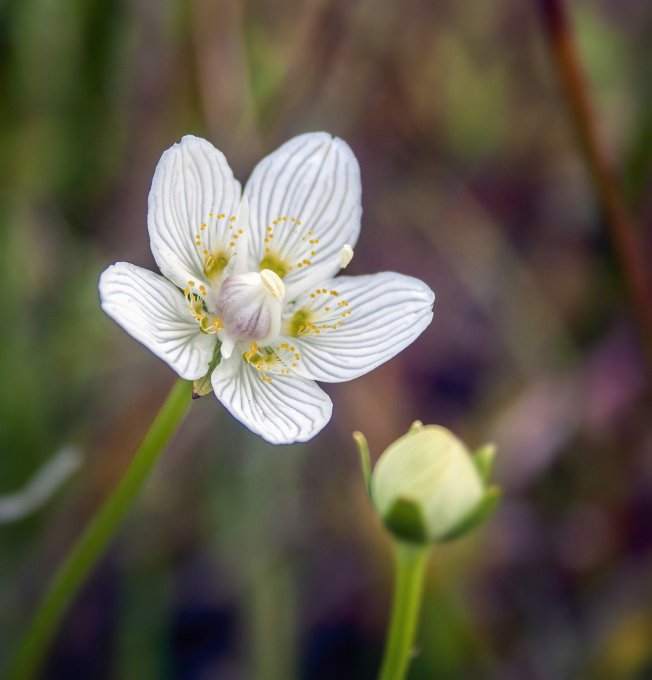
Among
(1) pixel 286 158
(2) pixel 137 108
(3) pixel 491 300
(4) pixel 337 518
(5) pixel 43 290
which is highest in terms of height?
(2) pixel 137 108

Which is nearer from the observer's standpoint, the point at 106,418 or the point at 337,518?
the point at 106,418

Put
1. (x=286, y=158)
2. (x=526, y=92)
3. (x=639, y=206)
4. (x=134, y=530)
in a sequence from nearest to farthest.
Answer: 1. (x=286, y=158)
2. (x=134, y=530)
3. (x=639, y=206)
4. (x=526, y=92)

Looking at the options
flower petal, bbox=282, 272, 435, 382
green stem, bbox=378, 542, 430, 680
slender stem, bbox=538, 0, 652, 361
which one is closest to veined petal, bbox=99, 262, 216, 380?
flower petal, bbox=282, 272, 435, 382

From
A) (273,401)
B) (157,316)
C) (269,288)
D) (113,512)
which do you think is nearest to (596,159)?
(269,288)

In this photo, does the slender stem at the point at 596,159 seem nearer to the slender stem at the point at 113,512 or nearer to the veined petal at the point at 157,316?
the veined petal at the point at 157,316

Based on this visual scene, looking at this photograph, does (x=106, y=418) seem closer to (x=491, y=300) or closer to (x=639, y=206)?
(x=491, y=300)

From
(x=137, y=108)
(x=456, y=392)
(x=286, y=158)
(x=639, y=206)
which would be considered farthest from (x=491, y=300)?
(x=286, y=158)

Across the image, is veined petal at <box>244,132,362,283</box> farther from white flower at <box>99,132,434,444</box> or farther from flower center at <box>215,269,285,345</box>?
flower center at <box>215,269,285,345</box>
